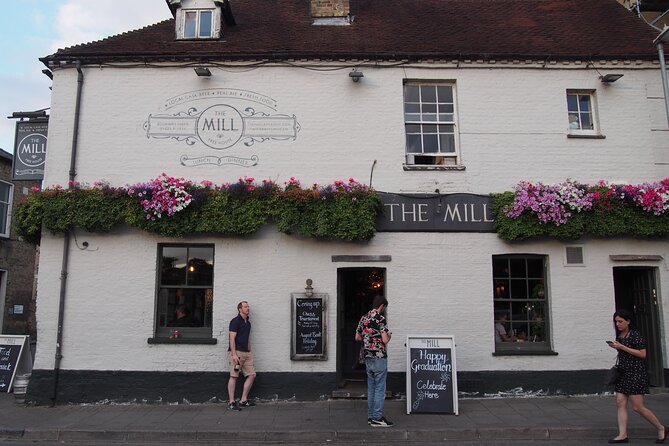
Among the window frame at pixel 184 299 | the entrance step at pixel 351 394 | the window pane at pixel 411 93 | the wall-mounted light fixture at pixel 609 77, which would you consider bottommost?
the entrance step at pixel 351 394

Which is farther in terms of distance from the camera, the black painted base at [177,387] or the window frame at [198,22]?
the window frame at [198,22]

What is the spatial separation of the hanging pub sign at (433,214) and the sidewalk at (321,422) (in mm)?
3161

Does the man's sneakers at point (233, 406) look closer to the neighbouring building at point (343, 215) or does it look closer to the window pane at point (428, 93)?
the neighbouring building at point (343, 215)

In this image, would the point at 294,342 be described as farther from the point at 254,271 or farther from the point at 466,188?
the point at 466,188

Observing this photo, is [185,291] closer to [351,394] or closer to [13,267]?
[351,394]

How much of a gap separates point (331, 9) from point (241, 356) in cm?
820

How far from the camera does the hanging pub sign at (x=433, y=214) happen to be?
981 cm

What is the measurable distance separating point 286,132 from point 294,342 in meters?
4.02

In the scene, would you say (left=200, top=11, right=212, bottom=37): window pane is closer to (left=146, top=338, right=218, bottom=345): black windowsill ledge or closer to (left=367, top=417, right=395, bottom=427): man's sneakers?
(left=146, top=338, right=218, bottom=345): black windowsill ledge

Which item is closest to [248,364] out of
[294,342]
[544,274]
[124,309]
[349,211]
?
[294,342]

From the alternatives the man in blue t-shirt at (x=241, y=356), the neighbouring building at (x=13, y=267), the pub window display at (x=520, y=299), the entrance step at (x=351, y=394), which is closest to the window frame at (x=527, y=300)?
the pub window display at (x=520, y=299)

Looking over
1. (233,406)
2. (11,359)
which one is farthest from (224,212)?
(11,359)

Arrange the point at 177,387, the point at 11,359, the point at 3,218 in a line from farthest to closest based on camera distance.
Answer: the point at 3,218 → the point at 11,359 → the point at 177,387

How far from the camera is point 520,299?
9.98 meters
